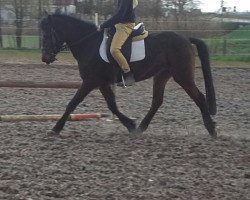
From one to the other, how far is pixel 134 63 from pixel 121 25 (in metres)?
0.58

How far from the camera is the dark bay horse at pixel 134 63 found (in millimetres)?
7406

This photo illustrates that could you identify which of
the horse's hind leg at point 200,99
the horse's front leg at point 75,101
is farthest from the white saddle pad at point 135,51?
the horse's hind leg at point 200,99

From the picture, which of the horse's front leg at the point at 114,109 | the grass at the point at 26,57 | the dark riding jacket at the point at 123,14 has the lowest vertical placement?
the grass at the point at 26,57

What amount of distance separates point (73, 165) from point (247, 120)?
4261mm

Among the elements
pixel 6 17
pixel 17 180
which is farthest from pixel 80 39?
pixel 6 17

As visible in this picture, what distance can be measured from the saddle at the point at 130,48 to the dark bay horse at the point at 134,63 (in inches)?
2.9

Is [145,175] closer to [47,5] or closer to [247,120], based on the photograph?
[247,120]

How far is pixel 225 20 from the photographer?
1120 inches

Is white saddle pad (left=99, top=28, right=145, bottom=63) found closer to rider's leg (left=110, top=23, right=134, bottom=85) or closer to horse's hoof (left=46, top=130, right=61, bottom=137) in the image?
rider's leg (left=110, top=23, right=134, bottom=85)

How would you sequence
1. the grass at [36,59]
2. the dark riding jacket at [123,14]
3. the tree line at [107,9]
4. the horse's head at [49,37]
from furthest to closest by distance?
the tree line at [107,9], the grass at [36,59], the horse's head at [49,37], the dark riding jacket at [123,14]

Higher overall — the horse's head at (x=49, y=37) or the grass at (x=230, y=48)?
the horse's head at (x=49, y=37)

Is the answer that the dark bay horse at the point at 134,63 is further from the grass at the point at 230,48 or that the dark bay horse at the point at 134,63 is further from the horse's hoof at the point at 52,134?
the grass at the point at 230,48

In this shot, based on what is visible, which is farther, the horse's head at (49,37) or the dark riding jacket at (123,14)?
the horse's head at (49,37)

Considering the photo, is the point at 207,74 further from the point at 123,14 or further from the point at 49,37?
the point at 49,37
